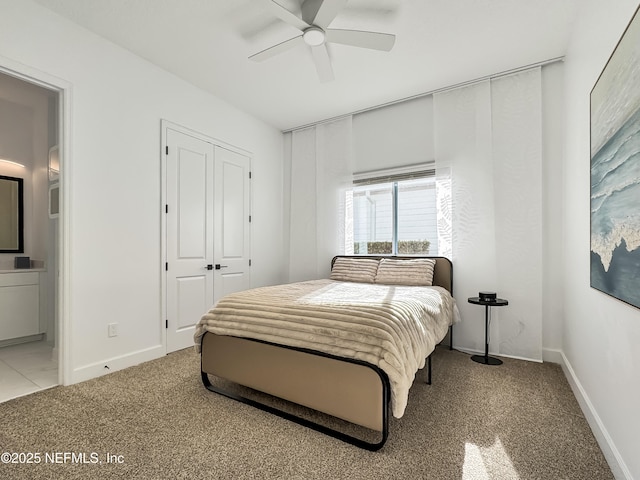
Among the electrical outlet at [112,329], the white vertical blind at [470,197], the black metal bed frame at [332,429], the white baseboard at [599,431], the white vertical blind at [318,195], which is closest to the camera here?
the white baseboard at [599,431]

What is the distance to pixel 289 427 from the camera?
1794 millimetres

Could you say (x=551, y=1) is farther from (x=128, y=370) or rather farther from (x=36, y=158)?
(x=36, y=158)

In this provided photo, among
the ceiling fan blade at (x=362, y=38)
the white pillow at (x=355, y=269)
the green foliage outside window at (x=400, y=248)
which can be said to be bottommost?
the white pillow at (x=355, y=269)

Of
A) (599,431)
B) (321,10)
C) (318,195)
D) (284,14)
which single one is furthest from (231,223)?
(599,431)

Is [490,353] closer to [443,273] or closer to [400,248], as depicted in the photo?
[443,273]

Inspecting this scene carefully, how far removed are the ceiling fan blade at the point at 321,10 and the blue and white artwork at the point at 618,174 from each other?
4.91ft

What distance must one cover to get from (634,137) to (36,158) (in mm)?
5363

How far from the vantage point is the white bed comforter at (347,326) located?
5.25 feet

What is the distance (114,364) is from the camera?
2.66 m

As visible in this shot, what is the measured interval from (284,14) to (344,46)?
84 cm

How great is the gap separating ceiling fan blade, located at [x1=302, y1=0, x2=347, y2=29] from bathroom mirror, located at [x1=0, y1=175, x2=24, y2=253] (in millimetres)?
3893

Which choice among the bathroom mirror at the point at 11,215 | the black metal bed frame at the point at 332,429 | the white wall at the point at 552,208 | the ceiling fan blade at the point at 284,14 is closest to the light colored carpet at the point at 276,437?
the black metal bed frame at the point at 332,429

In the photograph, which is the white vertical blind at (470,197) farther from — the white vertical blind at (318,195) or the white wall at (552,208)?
the white vertical blind at (318,195)

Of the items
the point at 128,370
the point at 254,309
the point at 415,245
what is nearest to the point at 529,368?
the point at 415,245
